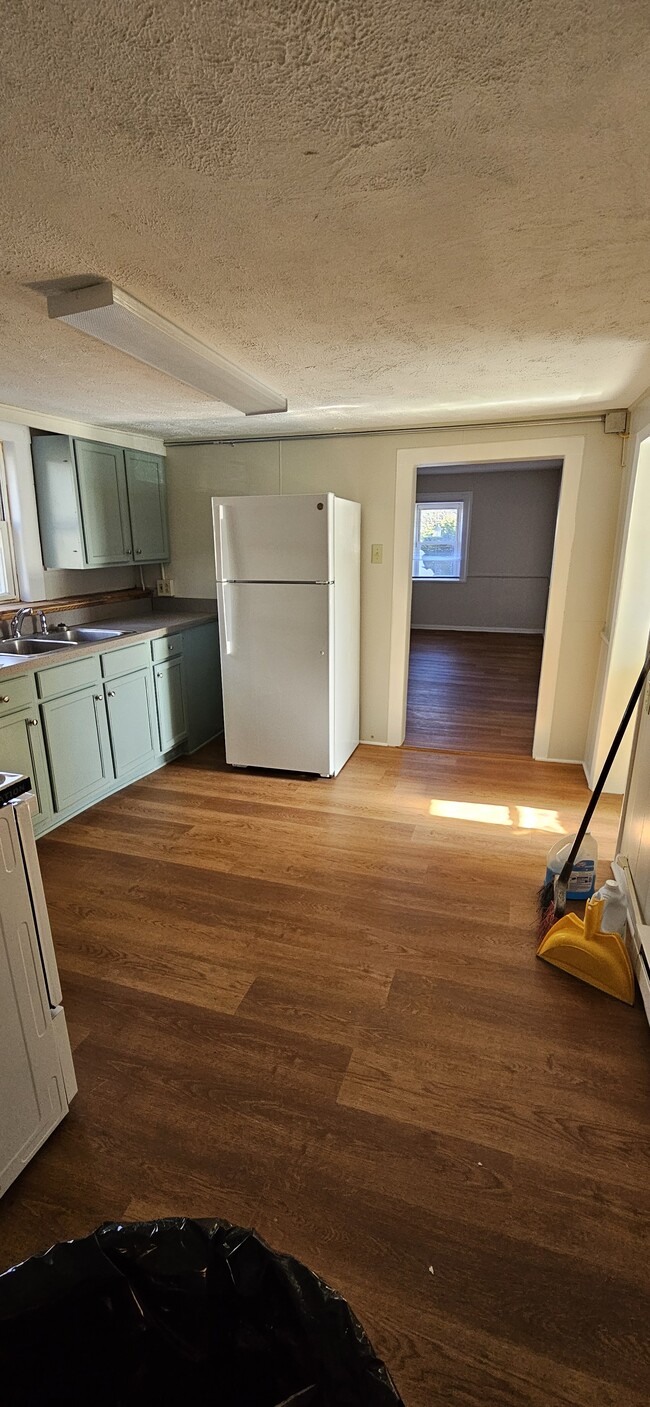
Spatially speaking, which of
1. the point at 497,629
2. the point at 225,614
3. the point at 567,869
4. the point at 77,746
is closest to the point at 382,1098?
the point at 567,869

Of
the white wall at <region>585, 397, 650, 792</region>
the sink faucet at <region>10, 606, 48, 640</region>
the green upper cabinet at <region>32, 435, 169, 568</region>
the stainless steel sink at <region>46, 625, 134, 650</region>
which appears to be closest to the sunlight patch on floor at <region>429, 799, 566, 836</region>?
the white wall at <region>585, 397, 650, 792</region>

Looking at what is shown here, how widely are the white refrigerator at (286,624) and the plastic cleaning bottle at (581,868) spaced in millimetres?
1531

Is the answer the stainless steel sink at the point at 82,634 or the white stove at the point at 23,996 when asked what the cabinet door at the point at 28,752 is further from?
the white stove at the point at 23,996

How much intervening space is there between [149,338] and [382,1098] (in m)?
2.39

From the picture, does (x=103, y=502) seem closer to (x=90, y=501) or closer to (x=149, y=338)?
(x=90, y=501)

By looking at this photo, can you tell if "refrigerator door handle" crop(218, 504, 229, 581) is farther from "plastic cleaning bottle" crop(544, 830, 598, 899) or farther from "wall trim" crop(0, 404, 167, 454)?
"plastic cleaning bottle" crop(544, 830, 598, 899)

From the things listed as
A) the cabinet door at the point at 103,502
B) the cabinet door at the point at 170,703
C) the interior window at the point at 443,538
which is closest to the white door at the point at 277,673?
the cabinet door at the point at 170,703

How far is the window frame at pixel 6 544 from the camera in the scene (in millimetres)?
3420

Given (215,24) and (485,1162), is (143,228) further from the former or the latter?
(485,1162)

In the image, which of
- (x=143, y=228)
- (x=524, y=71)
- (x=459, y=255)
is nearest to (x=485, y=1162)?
(x=524, y=71)

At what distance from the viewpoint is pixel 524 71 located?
88 cm

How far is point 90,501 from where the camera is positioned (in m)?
3.61

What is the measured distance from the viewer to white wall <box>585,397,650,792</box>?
9.92 ft

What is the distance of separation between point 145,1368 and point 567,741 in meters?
3.71
